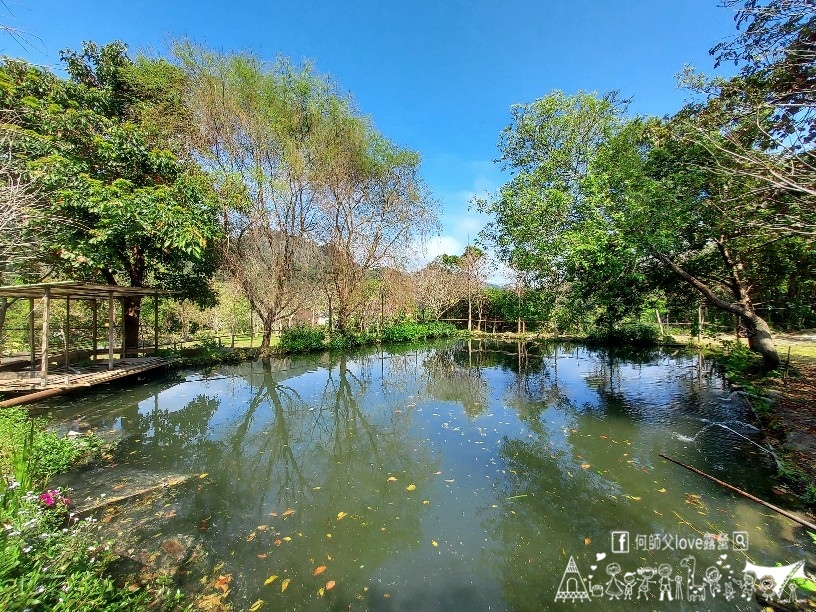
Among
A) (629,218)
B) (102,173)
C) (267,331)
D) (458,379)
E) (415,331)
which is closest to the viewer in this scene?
(629,218)

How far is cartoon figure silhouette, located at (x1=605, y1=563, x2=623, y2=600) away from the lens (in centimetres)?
253

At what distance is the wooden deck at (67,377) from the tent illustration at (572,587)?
30.8 feet

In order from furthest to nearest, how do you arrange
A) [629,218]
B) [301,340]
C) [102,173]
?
[301,340], [102,173], [629,218]

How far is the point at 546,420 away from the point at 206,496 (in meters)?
5.55

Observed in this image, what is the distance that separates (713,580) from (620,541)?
2.08 ft

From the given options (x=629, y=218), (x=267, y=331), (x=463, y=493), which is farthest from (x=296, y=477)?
(x=267, y=331)

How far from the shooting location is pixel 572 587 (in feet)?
8.54

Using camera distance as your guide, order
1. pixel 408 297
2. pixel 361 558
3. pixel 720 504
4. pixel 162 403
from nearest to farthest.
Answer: pixel 361 558, pixel 720 504, pixel 162 403, pixel 408 297

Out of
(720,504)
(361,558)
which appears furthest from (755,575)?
(361,558)

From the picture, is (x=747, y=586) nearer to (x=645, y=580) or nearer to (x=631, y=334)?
(x=645, y=580)

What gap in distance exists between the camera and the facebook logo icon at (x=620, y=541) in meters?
2.99

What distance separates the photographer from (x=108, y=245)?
8.43 metres

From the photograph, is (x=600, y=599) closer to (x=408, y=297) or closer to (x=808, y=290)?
(x=808, y=290)

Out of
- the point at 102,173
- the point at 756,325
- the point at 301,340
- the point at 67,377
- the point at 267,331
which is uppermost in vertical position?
the point at 102,173
